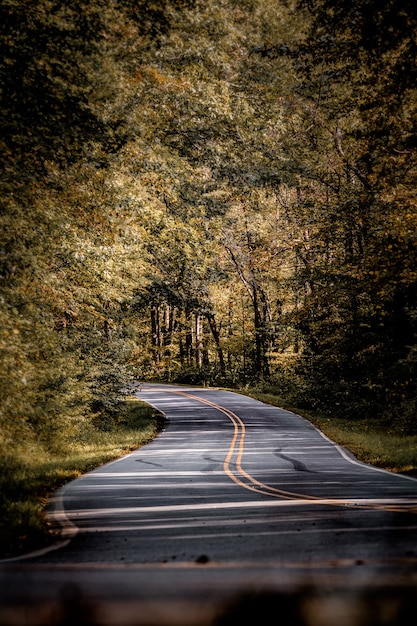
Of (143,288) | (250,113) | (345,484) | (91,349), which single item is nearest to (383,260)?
(250,113)

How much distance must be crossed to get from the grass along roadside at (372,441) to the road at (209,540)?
3.93 feet

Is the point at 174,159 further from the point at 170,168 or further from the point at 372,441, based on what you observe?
the point at 372,441

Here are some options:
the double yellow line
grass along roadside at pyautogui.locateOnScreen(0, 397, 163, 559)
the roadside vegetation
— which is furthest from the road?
the roadside vegetation

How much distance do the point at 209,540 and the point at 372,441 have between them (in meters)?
15.3

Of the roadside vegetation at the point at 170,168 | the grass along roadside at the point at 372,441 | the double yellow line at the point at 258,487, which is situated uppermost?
the roadside vegetation at the point at 170,168

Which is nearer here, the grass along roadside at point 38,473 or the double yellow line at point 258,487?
the grass along roadside at point 38,473

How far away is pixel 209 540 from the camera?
268 inches

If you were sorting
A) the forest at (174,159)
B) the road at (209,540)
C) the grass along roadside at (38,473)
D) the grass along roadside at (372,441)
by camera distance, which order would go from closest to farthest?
the road at (209,540), the grass along roadside at (38,473), the forest at (174,159), the grass along roadside at (372,441)

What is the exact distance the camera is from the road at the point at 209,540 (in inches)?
160

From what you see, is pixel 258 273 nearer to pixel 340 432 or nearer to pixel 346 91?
pixel 340 432

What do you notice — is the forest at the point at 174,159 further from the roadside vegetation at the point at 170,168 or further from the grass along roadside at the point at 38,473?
the grass along roadside at the point at 38,473

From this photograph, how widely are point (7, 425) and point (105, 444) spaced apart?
28.4 ft

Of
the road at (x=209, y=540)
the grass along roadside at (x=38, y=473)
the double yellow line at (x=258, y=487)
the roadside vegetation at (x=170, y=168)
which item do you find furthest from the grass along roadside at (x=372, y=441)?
the grass along roadside at (x=38, y=473)

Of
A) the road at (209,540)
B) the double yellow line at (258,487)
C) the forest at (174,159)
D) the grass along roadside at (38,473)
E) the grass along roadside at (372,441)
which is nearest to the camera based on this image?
the road at (209,540)
